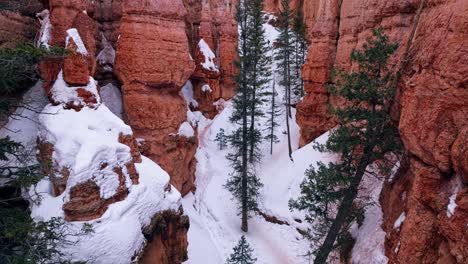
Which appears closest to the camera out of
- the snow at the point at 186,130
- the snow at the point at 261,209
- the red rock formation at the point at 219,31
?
the snow at the point at 261,209

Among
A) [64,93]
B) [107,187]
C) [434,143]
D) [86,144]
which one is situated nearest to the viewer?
[434,143]

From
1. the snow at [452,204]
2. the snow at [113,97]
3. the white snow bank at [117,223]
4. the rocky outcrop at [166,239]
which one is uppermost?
the snow at [452,204]

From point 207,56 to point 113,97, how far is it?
11.1 metres

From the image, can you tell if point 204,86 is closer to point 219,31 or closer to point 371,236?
point 219,31

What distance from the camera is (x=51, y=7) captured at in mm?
12500

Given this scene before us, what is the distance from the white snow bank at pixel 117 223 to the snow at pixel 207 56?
16317 millimetres

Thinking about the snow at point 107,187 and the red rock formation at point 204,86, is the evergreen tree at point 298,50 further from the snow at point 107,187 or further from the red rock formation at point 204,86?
the snow at point 107,187

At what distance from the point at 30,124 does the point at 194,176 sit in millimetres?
11453

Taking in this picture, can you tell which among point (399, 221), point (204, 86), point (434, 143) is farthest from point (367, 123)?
point (204, 86)

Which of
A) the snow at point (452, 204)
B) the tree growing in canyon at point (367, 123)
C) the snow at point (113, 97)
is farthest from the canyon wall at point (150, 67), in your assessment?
the snow at point (452, 204)

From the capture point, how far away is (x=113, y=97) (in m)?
17.3

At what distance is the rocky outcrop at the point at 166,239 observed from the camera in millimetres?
10481

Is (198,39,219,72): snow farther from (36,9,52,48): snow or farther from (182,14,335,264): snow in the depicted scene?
(36,9,52,48): snow

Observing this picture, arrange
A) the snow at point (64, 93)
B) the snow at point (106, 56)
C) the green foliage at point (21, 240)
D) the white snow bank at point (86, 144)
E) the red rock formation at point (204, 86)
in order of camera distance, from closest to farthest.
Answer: the green foliage at point (21, 240) < the white snow bank at point (86, 144) < the snow at point (64, 93) < the snow at point (106, 56) < the red rock formation at point (204, 86)
